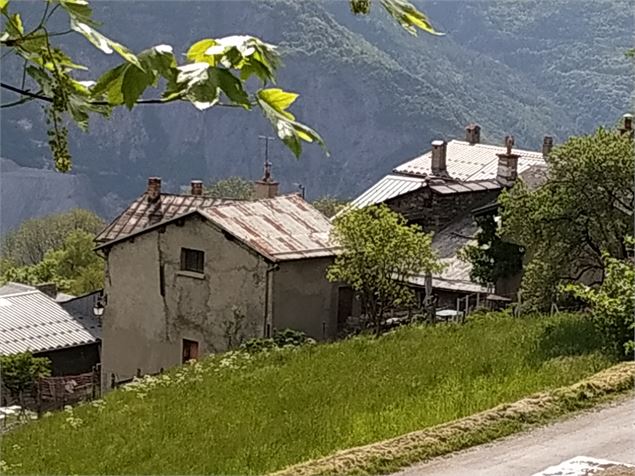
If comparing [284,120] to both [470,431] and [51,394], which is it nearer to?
[470,431]

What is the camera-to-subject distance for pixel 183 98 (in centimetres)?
156

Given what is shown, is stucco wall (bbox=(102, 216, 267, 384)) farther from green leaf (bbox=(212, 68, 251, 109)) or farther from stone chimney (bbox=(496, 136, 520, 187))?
green leaf (bbox=(212, 68, 251, 109))

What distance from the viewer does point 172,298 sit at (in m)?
22.4

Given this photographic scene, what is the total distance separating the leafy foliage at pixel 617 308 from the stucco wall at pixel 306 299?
30.6ft

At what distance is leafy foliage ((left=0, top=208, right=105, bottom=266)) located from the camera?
60.9 meters

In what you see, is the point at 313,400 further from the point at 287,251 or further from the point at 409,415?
the point at 287,251

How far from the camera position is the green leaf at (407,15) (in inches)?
62.9

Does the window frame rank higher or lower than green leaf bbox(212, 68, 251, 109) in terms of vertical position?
lower

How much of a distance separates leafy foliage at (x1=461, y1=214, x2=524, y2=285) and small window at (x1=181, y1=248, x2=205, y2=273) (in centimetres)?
499

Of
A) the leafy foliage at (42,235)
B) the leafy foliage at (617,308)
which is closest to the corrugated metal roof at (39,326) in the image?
the leafy foliage at (617,308)

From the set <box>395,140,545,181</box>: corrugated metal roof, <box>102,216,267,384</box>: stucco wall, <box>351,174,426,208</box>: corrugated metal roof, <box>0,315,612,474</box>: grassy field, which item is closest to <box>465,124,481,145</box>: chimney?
<box>395,140,545,181</box>: corrugated metal roof

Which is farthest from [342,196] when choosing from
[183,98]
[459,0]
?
[183,98]

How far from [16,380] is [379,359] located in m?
10.6

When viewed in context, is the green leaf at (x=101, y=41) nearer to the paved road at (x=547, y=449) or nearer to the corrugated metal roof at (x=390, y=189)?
the paved road at (x=547, y=449)
